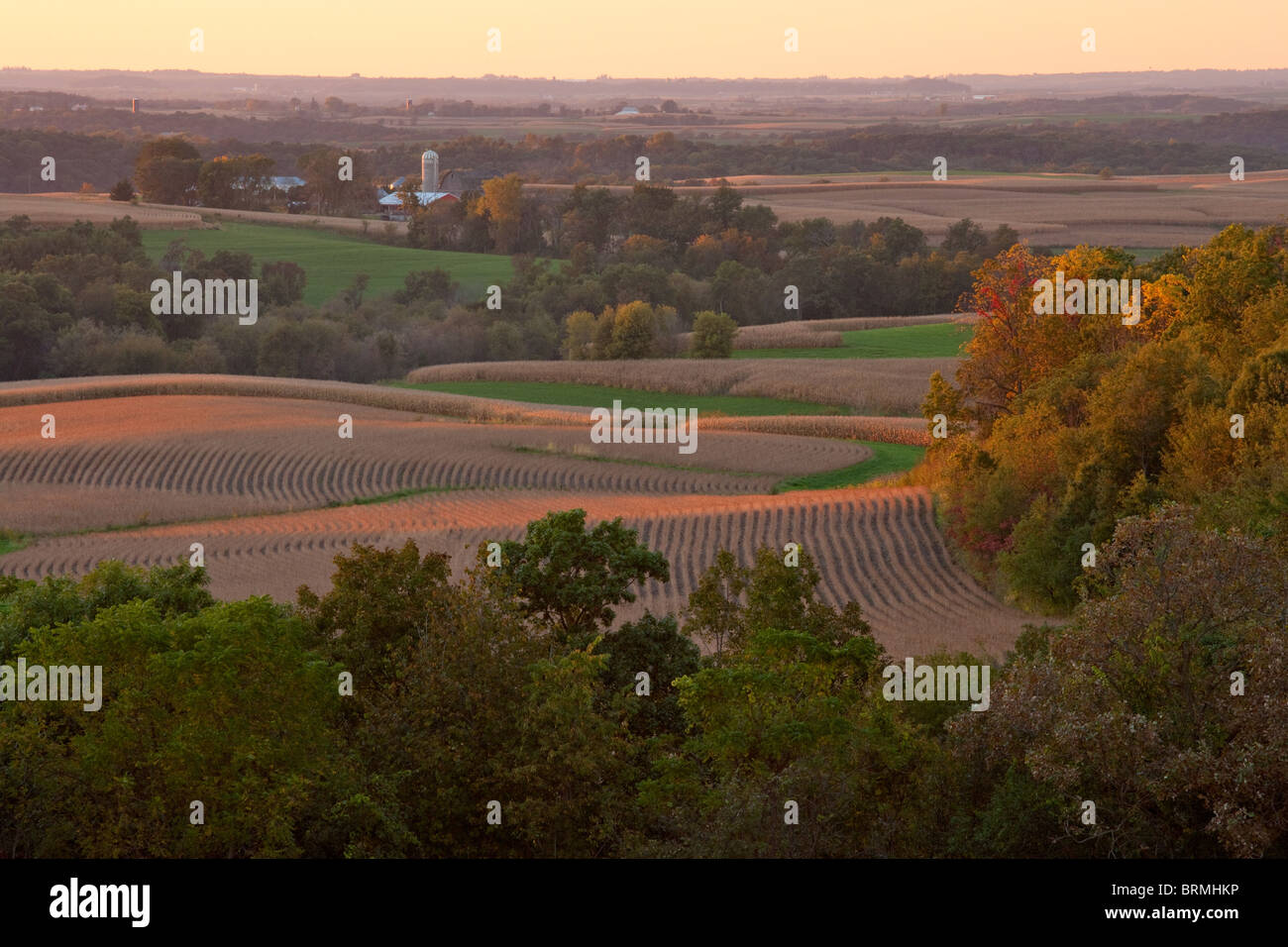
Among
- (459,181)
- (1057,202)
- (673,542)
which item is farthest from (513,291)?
(673,542)

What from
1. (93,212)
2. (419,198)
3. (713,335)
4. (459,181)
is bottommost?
(713,335)

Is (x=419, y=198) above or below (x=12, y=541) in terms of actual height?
above

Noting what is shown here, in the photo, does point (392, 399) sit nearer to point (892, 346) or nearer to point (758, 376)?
point (758, 376)

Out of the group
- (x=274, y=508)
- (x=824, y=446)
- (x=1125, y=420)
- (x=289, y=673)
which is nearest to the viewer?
(x=289, y=673)

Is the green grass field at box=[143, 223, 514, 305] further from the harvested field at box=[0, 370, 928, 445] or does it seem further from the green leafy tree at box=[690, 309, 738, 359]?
the harvested field at box=[0, 370, 928, 445]
